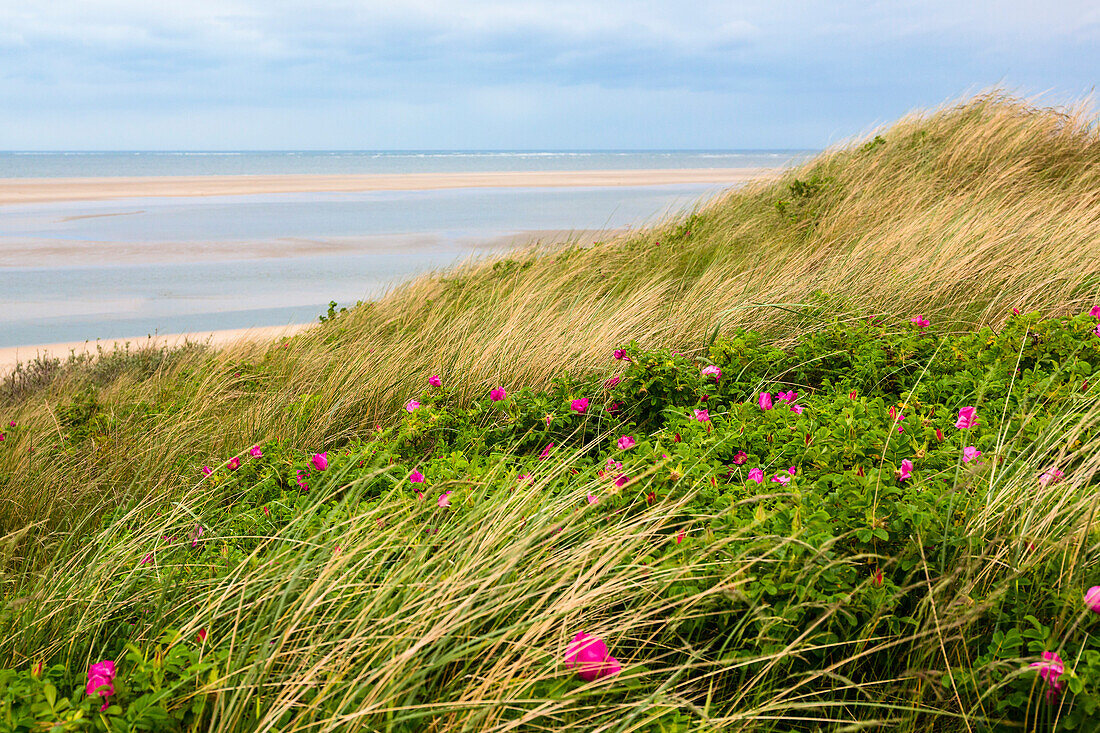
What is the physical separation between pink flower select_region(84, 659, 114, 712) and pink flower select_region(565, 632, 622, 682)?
992 millimetres

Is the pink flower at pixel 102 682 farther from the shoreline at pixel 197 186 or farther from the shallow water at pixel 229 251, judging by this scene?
the shoreline at pixel 197 186

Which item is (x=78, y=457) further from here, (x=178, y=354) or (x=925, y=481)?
(x=925, y=481)

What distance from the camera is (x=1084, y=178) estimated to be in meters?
7.79

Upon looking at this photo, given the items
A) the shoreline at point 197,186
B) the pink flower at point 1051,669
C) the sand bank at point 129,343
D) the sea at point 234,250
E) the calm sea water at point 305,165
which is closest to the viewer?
the pink flower at point 1051,669

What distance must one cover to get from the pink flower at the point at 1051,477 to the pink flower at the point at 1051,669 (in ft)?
2.07

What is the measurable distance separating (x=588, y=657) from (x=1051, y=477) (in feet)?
4.74

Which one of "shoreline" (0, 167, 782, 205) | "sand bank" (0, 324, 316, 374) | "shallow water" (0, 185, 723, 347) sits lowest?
"sand bank" (0, 324, 316, 374)

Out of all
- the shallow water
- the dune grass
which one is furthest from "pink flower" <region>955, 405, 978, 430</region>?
the shallow water

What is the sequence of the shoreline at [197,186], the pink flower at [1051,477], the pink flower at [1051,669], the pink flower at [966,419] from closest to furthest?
1. the pink flower at [1051,669]
2. the pink flower at [1051,477]
3. the pink flower at [966,419]
4. the shoreline at [197,186]

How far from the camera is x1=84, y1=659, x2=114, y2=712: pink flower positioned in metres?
1.66

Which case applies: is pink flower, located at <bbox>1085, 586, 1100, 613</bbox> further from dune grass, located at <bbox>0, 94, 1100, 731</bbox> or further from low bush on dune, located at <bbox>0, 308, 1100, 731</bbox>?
dune grass, located at <bbox>0, 94, 1100, 731</bbox>

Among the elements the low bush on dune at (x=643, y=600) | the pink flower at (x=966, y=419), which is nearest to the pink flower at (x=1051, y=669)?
A: the low bush on dune at (x=643, y=600)

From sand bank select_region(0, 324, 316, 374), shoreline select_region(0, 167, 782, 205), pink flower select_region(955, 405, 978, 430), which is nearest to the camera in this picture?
pink flower select_region(955, 405, 978, 430)

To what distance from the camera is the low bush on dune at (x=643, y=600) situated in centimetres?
172
